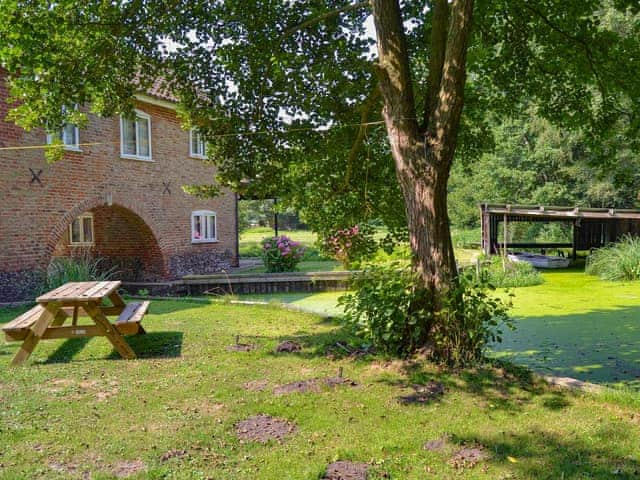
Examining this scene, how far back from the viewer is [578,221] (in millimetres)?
18844

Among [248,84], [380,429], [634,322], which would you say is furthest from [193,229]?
[380,429]

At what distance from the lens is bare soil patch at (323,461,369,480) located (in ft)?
10.1

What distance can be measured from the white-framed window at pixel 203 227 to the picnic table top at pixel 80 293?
9.81 meters

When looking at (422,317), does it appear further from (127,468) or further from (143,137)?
(143,137)

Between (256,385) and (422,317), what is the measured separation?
67.2 inches

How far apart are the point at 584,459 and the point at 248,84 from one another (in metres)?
5.87

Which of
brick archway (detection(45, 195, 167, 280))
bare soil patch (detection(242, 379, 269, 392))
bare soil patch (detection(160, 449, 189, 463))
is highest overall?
brick archway (detection(45, 195, 167, 280))

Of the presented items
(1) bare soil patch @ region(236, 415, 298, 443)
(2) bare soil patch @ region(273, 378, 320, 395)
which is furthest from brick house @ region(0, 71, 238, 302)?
(1) bare soil patch @ region(236, 415, 298, 443)

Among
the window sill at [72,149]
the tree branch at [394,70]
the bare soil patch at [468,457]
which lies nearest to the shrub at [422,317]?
the tree branch at [394,70]

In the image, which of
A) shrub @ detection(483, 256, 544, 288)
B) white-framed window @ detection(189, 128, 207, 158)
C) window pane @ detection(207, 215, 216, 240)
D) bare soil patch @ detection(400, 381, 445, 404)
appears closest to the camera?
bare soil patch @ detection(400, 381, 445, 404)

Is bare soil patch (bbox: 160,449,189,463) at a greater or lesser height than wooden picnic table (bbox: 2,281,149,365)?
lesser

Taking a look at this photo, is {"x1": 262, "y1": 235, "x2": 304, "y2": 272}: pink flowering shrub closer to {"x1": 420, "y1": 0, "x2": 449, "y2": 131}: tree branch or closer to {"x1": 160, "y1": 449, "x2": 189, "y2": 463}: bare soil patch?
{"x1": 420, "y1": 0, "x2": 449, "y2": 131}: tree branch

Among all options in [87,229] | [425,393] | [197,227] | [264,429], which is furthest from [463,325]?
[197,227]

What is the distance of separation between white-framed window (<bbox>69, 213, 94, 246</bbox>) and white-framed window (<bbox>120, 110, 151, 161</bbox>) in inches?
93.2
